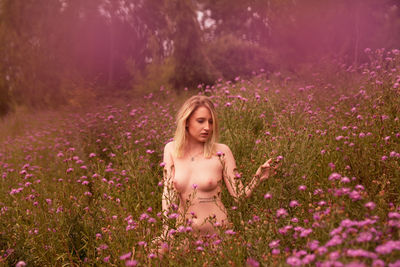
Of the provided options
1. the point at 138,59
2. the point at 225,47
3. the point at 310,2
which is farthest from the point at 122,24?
the point at 310,2

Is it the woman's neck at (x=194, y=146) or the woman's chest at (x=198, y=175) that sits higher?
the woman's neck at (x=194, y=146)

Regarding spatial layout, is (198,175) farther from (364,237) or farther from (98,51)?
(98,51)

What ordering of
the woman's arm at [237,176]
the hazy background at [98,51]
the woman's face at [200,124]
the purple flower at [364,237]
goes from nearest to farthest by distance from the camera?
the purple flower at [364,237], the woman's arm at [237,176], the woman's face at [200,124], the hazy background at [98,51]

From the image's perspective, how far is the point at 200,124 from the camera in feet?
9.23

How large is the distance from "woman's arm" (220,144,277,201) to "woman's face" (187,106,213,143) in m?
0.18

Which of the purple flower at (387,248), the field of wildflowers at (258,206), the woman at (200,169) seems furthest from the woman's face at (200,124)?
the purple flower at (387,248)

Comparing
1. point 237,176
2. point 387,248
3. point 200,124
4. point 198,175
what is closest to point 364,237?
point 387,248

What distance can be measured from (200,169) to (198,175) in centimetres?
5

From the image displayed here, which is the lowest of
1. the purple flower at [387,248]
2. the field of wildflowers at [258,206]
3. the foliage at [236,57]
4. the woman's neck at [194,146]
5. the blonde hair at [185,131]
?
the field of wildflowers at [258,206]

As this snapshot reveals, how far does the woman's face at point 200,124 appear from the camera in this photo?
2.80 meters

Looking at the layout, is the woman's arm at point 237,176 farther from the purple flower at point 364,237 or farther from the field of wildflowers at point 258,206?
the purple flower at point 364,237

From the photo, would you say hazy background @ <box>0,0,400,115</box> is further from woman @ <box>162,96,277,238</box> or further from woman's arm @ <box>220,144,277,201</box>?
woman's arm @ <box>220,144,277,201</box>

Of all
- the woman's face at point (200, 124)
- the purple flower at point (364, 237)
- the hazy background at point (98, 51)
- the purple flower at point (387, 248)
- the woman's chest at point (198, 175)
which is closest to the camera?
the purple flower at point (387, 248)

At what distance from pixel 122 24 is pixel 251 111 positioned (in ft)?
21.0
